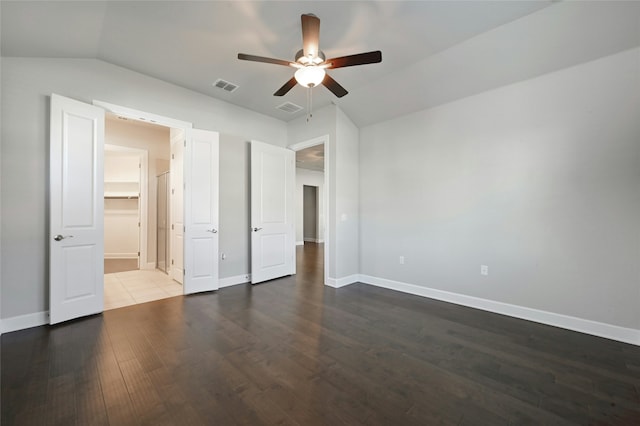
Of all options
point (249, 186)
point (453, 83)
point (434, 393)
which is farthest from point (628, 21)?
point (249, 186)

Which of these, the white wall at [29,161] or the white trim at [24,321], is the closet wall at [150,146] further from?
the white trim at [24,321]

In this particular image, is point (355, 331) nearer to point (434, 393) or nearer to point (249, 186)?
point (434, 393)

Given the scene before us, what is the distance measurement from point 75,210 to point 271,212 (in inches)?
104

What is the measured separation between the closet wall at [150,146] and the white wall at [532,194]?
4.94 m

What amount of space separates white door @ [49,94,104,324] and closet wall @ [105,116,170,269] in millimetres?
2418

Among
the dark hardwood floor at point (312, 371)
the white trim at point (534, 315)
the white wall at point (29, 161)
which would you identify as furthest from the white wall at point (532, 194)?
the white wall at point (29, 161)

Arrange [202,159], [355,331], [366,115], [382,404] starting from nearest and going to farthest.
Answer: [382,404]
[355,331]
[202,159]
[366,115]

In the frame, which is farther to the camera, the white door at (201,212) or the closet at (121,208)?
the closet at (121,208)

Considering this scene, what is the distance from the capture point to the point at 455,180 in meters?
3.60

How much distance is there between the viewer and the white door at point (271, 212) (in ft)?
14.8

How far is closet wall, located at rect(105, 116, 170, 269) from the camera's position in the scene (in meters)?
5.14

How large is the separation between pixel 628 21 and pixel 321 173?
28.3 ft

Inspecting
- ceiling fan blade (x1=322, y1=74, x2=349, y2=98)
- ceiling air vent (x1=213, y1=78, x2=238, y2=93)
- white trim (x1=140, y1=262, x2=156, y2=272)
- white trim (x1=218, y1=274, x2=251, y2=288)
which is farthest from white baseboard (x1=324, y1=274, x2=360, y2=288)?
white trim (x1=140, y1=262, x2=156, y2=272)

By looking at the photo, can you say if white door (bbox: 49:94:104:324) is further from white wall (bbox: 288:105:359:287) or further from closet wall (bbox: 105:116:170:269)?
white wall (bbox: 288:105:359:287)
